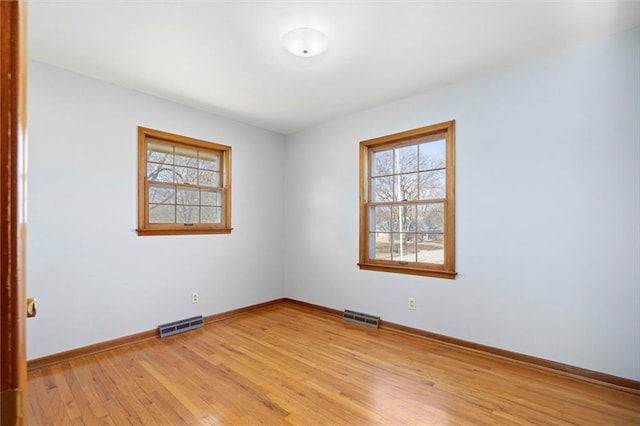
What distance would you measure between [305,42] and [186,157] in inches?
87.5

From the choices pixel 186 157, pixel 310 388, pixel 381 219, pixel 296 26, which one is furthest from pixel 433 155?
pixel 186 157

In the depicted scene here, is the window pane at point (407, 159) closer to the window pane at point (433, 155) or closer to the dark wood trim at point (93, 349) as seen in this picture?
the window pane at point (433, 155)

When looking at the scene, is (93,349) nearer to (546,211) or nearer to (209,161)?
(209,161)

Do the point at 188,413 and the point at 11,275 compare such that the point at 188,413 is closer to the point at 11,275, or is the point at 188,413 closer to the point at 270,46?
the point at 11,275

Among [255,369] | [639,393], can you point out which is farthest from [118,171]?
[639,393]

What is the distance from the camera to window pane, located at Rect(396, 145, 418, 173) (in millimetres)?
3582

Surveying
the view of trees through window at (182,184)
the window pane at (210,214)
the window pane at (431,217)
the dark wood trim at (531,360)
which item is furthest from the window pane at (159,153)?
the dark wood trim at (531,360)

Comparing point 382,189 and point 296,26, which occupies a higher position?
point 296,26

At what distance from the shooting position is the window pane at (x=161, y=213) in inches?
139

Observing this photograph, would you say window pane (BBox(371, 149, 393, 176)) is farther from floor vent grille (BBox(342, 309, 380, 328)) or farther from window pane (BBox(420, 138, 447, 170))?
floor vent grille (BBox(342, 309, 380, 328))

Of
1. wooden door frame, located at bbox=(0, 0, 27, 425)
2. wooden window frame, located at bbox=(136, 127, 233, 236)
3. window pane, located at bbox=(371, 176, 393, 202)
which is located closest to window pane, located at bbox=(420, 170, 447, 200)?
window pane, located at bbox=(371, 176, 393, 202)

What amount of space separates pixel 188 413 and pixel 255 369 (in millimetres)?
690

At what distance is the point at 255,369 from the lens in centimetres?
266

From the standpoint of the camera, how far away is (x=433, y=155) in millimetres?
3438
